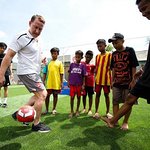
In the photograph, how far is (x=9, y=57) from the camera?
419cm

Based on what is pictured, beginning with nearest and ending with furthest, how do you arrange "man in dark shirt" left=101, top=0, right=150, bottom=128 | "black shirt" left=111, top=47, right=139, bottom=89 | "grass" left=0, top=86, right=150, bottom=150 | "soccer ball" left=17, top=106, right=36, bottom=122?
"man in dark shirt" left=101, top=0, right=150, bottom=128
"grass" left=0, top=86, right=150, bottom=150
"soccer ball" left=17, top=106, right=36, bottom=122
"black shirt" left=111, top=47, right=139, bottom=89

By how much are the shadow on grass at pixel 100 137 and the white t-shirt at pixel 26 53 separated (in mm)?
1506

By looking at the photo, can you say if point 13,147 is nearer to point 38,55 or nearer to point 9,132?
point 9,132

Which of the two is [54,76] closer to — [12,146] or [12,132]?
[12,132]

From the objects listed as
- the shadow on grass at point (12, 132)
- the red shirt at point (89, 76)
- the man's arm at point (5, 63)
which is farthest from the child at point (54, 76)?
the man's arm at point (5, 63)

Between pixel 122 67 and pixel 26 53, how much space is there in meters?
2.03

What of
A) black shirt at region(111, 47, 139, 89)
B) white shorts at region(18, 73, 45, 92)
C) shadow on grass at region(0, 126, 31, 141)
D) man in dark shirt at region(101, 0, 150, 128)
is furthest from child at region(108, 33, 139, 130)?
shadow on grass at region(0, 126, 31, 141)

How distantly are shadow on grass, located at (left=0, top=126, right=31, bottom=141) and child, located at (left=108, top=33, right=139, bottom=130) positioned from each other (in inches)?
72.8

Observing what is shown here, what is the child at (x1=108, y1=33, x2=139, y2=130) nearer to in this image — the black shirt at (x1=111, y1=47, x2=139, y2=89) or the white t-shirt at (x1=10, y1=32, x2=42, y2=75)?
the black shirt at (x1=111, y1=47, x2=139, y2=89)

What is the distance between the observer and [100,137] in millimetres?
4168

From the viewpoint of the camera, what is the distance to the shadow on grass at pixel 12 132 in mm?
4126

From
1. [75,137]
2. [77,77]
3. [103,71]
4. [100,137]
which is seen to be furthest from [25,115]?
[103,71]

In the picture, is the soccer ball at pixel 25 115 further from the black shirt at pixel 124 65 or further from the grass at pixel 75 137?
the black shirt at pixel 124 65

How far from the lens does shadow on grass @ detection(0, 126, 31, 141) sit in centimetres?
413
